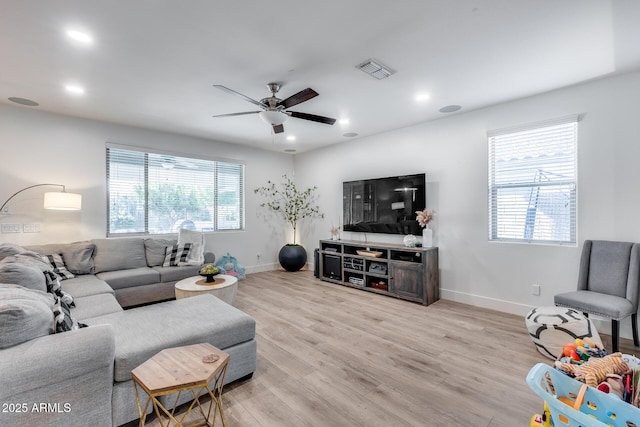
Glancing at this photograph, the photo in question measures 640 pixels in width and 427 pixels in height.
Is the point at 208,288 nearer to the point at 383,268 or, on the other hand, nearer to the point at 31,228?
the point at 383,268

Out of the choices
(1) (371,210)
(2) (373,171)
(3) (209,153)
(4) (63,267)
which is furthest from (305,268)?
(4) (63,267)

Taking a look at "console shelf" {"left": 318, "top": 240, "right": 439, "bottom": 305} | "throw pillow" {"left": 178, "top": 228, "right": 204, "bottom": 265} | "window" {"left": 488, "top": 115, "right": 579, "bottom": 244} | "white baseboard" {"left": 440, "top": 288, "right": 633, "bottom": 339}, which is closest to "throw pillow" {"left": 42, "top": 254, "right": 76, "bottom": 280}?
"throw pillow" {"left": 178, "top": 228, "right": 204, "bottom": 265}

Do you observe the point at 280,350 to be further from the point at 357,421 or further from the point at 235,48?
the point at 235,48

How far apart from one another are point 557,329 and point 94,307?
4.02 metres

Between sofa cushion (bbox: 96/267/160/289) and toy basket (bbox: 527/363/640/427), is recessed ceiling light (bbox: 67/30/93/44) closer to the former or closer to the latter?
sofa cushion (bbox: 96/267/160/289)

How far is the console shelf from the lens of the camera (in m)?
3.93

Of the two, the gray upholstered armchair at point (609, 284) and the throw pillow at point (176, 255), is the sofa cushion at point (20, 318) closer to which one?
the throw pillow at point (176, 255)

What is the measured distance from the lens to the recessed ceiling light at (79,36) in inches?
85.5

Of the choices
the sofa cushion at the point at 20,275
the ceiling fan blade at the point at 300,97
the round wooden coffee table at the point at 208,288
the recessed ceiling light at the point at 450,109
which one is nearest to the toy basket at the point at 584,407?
the ceiling fan blade at the point at 300,97

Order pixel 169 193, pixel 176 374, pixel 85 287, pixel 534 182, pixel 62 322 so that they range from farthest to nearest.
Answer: pixel 169 193 < pixel 534 182 < pixel 85 287 < pixel 62 322 < pixel 176 374

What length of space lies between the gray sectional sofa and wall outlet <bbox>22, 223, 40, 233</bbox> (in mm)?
1337

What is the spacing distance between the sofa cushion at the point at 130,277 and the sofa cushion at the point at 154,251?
218 millimetres

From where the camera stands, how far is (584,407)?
1.10m

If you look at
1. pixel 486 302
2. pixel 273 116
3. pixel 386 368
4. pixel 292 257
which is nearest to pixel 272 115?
pixel 273 116
